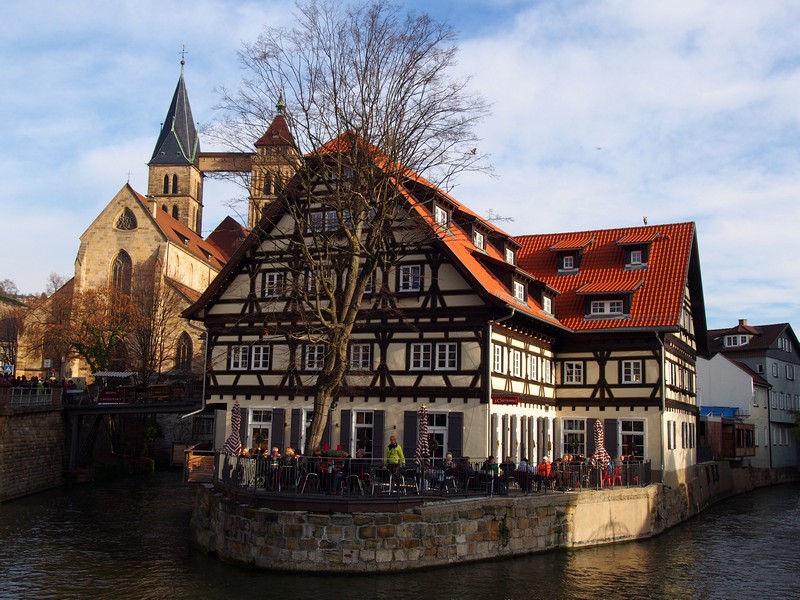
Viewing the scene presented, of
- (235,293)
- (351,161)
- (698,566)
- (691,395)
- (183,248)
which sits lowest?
(698,566)

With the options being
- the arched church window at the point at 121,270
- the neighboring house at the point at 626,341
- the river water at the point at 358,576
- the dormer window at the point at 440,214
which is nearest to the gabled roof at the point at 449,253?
the dormer window at the point at 440,214

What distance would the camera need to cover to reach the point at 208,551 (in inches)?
902

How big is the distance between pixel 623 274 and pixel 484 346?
11.0 m

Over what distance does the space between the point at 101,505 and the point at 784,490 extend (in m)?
39.2

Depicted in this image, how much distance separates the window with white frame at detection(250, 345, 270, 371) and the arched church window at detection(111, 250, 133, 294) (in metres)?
44.6

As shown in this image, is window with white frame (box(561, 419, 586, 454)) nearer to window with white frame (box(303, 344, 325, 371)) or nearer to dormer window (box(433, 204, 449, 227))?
dormer window (box(433, 204, 449, 227))

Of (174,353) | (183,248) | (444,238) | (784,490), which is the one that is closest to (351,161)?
(444,238)

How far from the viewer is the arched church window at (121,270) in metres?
74.2

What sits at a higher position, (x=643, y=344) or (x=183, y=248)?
(x=183, y=248)

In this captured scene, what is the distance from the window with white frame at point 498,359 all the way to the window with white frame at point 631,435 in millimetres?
7153

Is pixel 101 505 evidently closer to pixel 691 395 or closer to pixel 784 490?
pixel 691 395

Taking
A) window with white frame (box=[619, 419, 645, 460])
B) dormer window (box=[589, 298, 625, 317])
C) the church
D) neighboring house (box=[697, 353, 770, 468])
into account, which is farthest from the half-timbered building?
neighboring house (box=[697, 353, 770, 468])

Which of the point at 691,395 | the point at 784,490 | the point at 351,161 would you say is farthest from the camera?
the point at 784,490

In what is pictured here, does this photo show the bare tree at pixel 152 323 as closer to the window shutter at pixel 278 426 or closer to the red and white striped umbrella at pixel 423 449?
the window shutter at pixel 278 426
